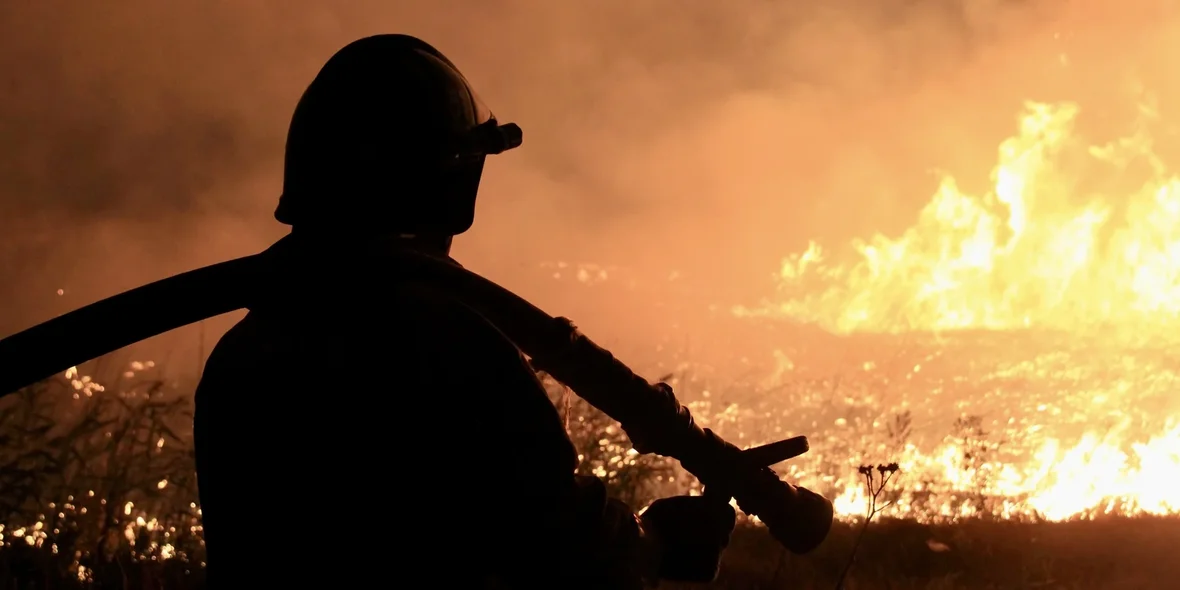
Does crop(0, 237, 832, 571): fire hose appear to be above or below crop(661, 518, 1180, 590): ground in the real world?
above

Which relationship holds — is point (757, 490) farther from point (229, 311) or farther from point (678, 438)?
point (229, 311)

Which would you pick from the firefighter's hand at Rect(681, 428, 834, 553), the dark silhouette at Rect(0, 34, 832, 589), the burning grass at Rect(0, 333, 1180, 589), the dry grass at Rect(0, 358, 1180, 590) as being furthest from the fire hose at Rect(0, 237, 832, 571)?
the dry grass at Rect(0, 358, 1180, 590)

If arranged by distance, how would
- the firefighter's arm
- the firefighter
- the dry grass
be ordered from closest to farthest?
the firefighter < the firefighter's arm < the dry grass

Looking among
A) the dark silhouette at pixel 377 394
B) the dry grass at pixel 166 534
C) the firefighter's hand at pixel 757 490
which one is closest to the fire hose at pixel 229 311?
the dark silhouette at pixel 377 394

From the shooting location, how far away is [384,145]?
8.58ft

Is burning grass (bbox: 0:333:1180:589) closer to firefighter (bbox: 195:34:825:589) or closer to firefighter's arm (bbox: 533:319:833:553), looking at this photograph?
firefighter's arm (bbox: 533:319:833:553)

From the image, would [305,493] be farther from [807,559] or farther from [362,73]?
[807,559]

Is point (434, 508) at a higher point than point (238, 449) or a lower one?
lower

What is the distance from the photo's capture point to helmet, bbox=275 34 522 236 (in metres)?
2.59

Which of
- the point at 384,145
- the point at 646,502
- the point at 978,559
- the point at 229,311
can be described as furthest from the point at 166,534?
the point at 978,559

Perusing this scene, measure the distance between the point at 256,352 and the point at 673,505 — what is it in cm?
121

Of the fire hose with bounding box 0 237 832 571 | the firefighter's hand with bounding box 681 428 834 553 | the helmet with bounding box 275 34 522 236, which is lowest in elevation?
the firefighter's hand with bounding box 681 428 834 553

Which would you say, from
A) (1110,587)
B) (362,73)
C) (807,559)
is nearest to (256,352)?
(362,73)

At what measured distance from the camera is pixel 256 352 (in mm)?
2348
